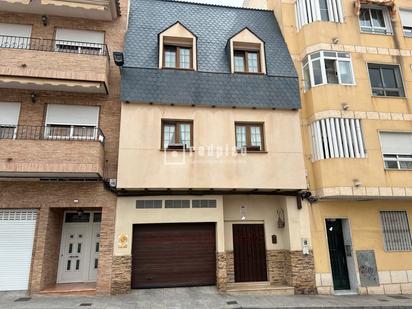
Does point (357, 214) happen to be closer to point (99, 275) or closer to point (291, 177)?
point (291, 177)

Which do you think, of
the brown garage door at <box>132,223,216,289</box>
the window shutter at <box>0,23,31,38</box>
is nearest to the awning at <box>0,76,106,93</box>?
the window shutter at <box>0,23,31,38</box>

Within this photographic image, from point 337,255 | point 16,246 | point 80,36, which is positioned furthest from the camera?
point 80,36

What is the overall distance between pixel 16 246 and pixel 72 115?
498 centimetres

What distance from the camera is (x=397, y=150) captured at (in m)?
11.4

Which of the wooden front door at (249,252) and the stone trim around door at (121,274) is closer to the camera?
the stone trim around door at (121,274)

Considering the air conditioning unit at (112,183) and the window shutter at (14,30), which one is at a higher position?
the window shutter at (14,30)

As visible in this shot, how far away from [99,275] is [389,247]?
10.8 meters

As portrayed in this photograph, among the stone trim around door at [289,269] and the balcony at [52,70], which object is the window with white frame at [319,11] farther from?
the stone trim around door at [289,269]

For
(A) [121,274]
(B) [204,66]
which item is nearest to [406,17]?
(B) [204,66]

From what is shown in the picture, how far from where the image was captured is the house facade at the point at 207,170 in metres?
10.2

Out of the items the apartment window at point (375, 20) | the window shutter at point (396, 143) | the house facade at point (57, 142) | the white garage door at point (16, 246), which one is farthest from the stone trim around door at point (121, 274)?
the apartment window at point (375, 20)

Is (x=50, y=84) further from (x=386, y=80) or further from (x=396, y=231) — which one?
(x=396, y=231)

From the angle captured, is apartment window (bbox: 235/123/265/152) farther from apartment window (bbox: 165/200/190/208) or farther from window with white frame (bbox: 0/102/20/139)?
window with white frame (bbox: 0/102/20/139)

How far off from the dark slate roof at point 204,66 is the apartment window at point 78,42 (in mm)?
1290
